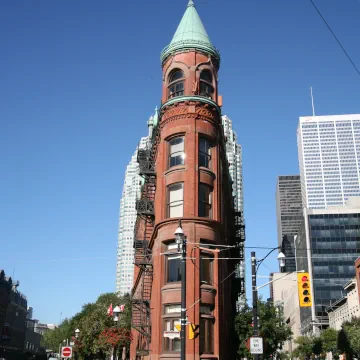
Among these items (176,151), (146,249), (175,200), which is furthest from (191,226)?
(146,249)

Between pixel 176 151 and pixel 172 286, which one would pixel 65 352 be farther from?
pixel 176 151

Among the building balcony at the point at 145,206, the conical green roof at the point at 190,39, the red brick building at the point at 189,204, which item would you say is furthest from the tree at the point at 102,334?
the conical green roof at the point at 190,39

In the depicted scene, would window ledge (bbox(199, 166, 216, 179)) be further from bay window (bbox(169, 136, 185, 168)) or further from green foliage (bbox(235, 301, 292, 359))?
green foliage (bbox(235, 301, 292, 359))

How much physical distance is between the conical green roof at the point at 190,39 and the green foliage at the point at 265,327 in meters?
21.8

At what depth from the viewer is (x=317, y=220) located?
490 feet

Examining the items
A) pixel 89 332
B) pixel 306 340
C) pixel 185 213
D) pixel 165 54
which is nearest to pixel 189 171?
pixel 185 213

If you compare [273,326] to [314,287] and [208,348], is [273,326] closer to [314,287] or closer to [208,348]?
[208,348]

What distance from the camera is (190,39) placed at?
130 ft

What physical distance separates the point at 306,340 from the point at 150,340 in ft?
297

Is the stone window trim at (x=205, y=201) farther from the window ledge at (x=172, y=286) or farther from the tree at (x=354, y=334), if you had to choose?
the tree at (x=354, y=334)

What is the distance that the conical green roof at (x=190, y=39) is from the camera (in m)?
39.6

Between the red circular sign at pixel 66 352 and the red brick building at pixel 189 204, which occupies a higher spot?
the red brick building at pixel 189 204

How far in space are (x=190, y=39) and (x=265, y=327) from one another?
24.6 metres

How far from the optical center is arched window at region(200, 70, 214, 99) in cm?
3919
